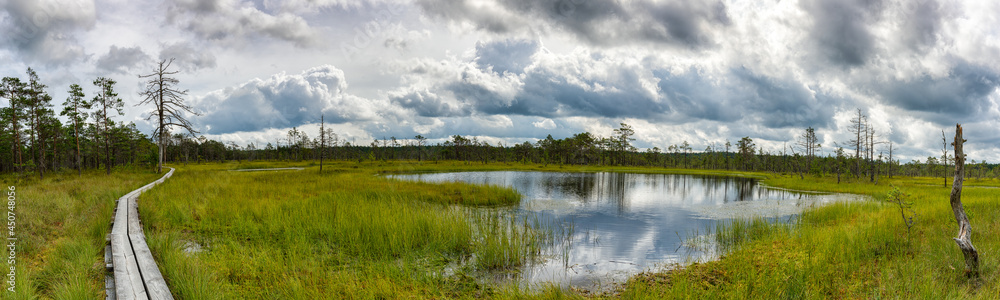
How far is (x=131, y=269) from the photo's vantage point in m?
5.43

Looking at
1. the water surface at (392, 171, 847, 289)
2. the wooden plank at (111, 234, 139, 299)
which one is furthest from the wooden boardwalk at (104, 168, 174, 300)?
the water surface at (392, 171, 847, 289)

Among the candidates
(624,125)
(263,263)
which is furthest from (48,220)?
(624,125)

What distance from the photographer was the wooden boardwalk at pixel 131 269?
15.4 ft

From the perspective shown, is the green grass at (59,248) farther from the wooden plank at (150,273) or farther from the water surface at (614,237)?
the water surface at (614,237)

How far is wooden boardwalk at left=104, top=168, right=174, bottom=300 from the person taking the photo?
4.69m

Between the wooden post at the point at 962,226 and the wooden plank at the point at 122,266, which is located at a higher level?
the wooden post at the point at 962,226

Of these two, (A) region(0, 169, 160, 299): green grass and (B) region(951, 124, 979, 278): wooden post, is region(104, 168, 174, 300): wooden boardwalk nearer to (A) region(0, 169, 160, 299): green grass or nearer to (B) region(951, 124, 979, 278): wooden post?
(A) region(0, 169, 160, 299): green grass

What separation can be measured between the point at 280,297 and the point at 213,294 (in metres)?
0.82

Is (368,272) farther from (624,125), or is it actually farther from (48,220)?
(624,125)

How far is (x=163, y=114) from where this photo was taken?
27.1 meters

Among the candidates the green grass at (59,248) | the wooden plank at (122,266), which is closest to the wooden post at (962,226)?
the wooden plank at (122,266)

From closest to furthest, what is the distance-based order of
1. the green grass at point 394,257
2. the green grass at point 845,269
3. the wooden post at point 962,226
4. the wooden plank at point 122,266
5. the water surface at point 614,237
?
the wooden plank at point 122,266 < the green grass at point 394,257 < the green grass at point 845,269 < the wooden post at point 962,226 < the water surface at point 614,237

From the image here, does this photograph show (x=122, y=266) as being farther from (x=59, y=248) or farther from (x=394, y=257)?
(x=394, y=257)

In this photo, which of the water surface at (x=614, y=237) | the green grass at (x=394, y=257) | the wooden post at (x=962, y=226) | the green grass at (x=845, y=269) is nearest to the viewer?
the green grass at (x=394, y=257)
